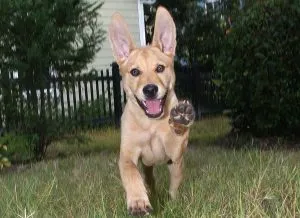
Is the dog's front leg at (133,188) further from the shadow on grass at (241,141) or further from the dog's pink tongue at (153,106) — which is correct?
the shadow on grass at (241,141)

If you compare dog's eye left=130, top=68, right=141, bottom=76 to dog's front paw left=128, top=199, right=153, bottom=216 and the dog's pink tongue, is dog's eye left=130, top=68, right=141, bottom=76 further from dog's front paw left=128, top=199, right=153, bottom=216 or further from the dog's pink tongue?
dog's front paw left=128, top=199, right=153, bottom=216

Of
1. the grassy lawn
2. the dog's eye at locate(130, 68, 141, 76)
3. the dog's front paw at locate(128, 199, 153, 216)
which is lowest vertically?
the grassy lawn

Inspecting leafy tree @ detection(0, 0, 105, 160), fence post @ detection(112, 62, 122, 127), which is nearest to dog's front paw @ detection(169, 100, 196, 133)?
leafy tree @ detection(0, 0, 105, 160)

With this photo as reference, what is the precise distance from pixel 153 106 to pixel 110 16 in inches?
475

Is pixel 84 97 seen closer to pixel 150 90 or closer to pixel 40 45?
pixel 40 45

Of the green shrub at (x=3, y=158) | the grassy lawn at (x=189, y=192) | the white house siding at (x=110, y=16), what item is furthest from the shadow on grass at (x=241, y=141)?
the white house siding at (x=110, y=16)

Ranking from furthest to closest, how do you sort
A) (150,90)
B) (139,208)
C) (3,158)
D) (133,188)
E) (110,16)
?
1. (110,16)
2. (3,158)
3. (150,90)
4. (133,188)
5. (139,208)

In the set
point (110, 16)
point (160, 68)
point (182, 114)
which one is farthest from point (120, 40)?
point (110, 16)

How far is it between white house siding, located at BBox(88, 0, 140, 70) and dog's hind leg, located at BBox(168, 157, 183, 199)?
11773 millimetres

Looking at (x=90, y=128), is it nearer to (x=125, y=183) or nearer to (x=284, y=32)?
(x=284, y=32)

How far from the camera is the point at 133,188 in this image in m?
3.66

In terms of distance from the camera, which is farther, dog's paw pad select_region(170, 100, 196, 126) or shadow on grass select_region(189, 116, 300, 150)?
shadow on grass select_region(189, 116, 300, 150)

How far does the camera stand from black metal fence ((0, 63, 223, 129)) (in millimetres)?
8508

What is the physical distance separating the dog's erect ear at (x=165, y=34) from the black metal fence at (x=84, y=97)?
14.2ft
